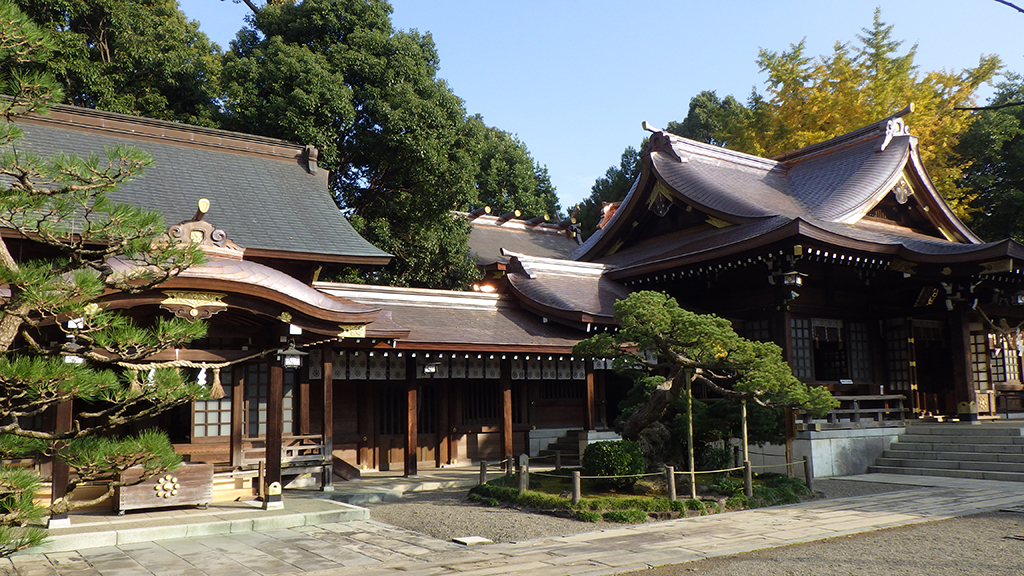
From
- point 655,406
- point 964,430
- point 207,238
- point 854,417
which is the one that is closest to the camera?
point 207,238

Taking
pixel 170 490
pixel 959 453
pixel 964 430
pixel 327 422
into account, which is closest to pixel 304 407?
pixel 327 422

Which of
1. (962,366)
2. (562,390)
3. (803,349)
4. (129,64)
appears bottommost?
(562,390)

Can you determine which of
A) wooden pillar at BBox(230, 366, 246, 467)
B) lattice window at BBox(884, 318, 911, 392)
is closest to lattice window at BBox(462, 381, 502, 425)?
wooden pillar at BBox(230, 366, 246, 467)

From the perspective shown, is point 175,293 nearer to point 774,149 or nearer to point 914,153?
point 914,153

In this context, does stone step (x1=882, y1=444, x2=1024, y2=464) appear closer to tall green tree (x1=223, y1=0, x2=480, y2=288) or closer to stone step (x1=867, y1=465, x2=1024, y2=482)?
stone step (x1=867, y1=465, x2=1024, y2=482)

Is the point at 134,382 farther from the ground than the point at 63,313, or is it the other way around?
the point at 63,313

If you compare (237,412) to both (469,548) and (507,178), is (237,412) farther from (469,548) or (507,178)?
(507,178)

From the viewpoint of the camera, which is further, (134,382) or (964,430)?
(964,430)

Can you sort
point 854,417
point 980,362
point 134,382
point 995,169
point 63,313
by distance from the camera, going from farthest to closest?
point 995,169, point 980,362, point 854,417, point 134,382, point 63,313

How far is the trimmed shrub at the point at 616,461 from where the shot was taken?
40.5 ft

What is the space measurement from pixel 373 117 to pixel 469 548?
17022mm

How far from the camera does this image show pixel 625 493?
1235cm

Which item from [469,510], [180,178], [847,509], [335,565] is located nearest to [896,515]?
[847,509]

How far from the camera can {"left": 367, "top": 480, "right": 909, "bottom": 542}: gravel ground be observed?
10258 mm
